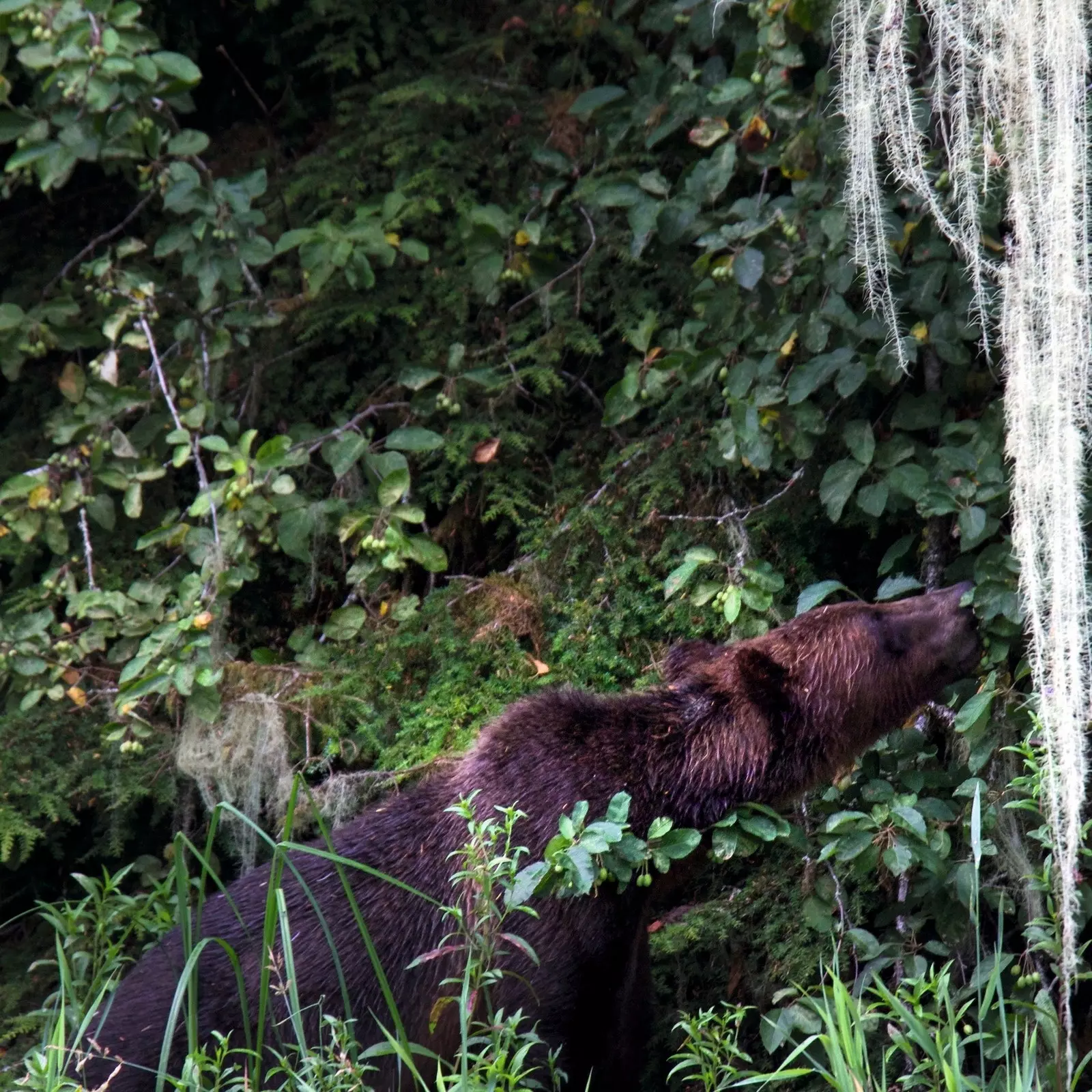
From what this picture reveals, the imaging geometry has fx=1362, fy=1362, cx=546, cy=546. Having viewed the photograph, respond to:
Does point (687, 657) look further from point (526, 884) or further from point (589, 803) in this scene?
point (526, 884)

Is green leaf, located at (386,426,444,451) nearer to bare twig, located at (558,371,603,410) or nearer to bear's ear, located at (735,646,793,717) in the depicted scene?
bare twig, located at (558,371,603,410)

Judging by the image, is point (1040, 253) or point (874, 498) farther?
point (874, 498)

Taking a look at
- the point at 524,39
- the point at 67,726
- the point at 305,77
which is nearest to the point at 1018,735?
the point at 67,726

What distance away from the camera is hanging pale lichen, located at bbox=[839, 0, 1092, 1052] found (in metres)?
3.06

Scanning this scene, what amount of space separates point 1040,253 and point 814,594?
1203mm

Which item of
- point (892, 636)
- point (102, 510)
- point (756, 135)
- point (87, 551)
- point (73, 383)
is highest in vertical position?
point (756, 135)

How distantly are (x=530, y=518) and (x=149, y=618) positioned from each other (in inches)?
59.7

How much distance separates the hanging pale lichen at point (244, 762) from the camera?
15.7 feet

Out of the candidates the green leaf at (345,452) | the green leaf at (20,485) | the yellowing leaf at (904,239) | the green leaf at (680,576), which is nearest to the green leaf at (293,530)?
the green leaf at (345,452)

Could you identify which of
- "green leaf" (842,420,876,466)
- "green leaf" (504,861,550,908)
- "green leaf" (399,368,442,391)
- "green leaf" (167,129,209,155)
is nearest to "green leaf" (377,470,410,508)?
"green leaf" (399,368,442,391)

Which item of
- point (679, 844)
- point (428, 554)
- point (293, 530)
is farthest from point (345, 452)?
point (679, 844)

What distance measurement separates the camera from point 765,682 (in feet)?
12.9

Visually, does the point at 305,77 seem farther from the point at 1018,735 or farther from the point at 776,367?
the point at 1018,735

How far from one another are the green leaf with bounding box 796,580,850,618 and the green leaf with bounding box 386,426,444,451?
1507mm
